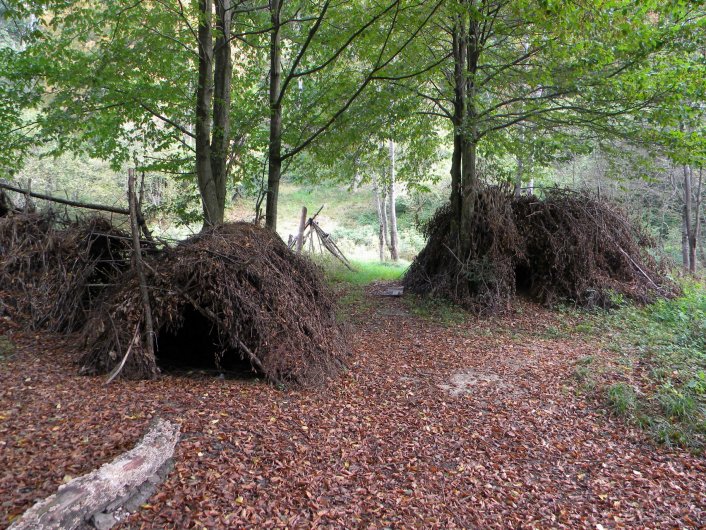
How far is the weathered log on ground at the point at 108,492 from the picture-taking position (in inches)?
97.7

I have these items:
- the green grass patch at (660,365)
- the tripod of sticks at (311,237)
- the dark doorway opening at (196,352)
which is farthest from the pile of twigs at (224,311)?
the tripod of sticks at (311,237)

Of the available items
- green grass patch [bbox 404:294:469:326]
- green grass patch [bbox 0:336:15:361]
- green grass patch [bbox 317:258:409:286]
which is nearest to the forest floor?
green grass patch [bbox 0:336:15:361]

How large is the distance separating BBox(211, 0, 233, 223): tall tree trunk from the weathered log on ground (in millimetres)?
4857

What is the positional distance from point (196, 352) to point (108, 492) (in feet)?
10.7

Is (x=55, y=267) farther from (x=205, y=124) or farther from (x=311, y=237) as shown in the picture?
(x=311, y=237)

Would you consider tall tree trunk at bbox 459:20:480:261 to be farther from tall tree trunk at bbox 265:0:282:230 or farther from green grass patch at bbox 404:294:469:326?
tall tree trunk at bbox 265:0:282:230

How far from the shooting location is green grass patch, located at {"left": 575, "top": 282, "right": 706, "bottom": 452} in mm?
4667

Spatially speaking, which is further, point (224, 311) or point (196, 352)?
point (196, 352)

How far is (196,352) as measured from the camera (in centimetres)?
600

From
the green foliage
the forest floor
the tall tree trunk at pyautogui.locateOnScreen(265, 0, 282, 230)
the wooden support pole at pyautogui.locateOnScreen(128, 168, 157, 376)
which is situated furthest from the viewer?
the tall tree trunk at pyautogui.locateOnScreen(265, 0, 282, 230)

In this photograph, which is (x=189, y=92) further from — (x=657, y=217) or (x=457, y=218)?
(x=657, y=217)

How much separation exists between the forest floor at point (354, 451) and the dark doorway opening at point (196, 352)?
1.14 ft

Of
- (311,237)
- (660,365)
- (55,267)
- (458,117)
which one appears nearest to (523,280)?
(458,117)

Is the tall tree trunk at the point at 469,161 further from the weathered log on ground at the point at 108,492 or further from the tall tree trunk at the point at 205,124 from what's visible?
the weathered log on ground at the point at 108,492
